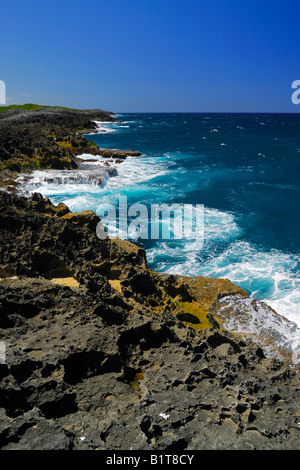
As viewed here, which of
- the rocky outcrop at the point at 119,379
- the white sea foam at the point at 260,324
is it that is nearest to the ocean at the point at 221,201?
the white sea foam at the point at 260,324

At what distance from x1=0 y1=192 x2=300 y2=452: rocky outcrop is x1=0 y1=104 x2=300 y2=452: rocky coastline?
0.02 m

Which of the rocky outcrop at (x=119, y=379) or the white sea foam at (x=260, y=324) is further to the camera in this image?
the white sea foam at (x=260, y=324)

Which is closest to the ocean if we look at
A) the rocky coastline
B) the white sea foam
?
the white sea foam

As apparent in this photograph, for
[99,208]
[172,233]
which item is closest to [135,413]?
[172,233]

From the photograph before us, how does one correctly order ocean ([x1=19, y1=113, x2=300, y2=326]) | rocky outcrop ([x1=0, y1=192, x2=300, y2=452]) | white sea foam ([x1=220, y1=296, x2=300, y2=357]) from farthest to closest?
ocean ([x1=19, y1=113, x2=300, y2=326]) < white sea foam ([x1=220, y1=296, x2=300, y2=357]) < rocky outcrop ([x1=0, y1=192, x2=300, y2=452])

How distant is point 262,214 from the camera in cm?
2556

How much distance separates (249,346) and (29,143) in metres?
37.6

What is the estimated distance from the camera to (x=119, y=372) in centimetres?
579

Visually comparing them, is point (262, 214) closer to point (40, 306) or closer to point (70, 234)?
point (70, 234)

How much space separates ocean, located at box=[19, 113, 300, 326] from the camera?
16.5 meters

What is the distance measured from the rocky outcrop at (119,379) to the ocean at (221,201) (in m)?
7.66

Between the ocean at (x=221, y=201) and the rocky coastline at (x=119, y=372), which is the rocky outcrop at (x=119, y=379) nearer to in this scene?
the rocky coastline at (x=119, y=372)

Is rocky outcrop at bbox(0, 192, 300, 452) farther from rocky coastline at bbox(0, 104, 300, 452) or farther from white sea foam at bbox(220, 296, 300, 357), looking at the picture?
white sea foam at bbox(220, 296, 300, 357)

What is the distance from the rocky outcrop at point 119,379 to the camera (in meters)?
4.35
